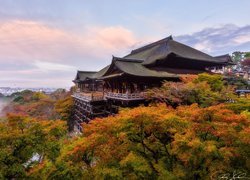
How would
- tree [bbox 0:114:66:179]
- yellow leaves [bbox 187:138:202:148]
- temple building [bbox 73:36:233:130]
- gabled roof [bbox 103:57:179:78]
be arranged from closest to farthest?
1. yellow leaves [bbox 187:138:202:148]
2. tree [bbox 0:114:66:179]
3. gabled roof [bbox 103:57:179:78]
4. temple building [bbox 73:36:233:130]

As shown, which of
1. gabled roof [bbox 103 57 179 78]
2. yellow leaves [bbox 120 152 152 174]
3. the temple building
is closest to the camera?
yellow leaves [bbox 120 152 152 174]

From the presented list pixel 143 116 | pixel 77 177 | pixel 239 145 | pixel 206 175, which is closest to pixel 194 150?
pixel 206 175

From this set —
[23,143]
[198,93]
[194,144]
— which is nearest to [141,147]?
[194,144]

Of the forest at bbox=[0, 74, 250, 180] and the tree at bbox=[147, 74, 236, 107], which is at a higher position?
the tree at bbox=[147, 74, 236, 107]

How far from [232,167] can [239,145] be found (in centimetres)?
100

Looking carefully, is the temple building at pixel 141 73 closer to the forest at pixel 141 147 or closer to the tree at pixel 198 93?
the tree at pixel 198 93

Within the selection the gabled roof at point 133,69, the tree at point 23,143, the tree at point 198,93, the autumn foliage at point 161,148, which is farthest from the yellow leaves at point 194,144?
the gabled roof at point 133,69

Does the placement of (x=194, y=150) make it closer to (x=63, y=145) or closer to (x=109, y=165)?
(x=109, y=165)

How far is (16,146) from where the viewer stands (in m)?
10.2

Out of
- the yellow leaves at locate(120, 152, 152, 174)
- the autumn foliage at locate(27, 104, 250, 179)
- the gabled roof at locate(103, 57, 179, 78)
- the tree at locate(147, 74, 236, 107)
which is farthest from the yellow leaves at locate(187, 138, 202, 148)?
the gabled roof at locate(103, 57, 179, 78)

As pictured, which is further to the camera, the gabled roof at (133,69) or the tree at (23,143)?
the gabled roof at (133,69)

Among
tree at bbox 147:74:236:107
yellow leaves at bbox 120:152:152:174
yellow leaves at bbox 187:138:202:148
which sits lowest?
yellow leaves at bbox 120:152:152:174

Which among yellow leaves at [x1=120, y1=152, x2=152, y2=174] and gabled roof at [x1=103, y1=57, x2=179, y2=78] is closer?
yellow leaves at [x1=120, y1=152, x2=152, y2=174]

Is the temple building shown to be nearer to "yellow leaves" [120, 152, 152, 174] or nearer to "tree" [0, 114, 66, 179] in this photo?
"tree" [0, 114, 66, 179]
